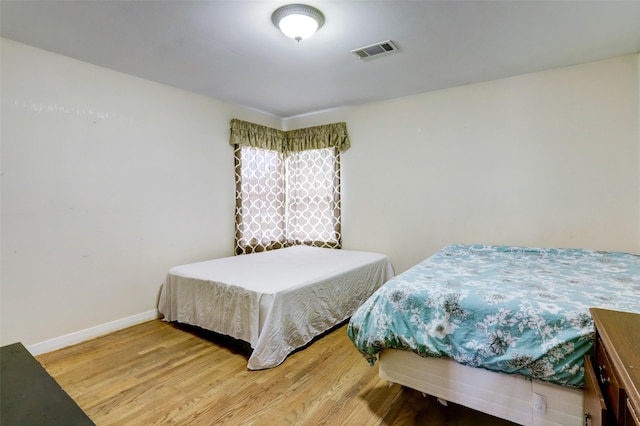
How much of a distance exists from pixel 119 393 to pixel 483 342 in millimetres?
2083

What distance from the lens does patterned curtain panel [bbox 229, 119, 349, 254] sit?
3.99 m

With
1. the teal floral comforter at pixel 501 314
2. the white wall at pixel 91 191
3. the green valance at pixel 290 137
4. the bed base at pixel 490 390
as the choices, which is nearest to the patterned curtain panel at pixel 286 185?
the green valance at pixel 290 137

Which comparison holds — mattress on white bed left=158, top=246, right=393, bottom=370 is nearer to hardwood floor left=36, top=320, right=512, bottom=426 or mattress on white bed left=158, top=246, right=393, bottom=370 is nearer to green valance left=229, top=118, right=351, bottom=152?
hardwood floor left=36, top=320, right=512, bottom=426

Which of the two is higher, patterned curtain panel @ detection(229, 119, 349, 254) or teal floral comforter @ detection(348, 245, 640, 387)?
patterned curtain panel @ detection(229, 119, 349, 254)

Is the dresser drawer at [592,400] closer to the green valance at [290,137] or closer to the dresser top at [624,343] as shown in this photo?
the dresser top at [624,343]

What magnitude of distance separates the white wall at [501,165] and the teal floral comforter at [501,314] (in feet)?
3.07

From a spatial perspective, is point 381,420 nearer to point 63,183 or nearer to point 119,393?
point 119,393

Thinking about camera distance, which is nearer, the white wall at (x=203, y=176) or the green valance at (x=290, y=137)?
the white wall at (x=203, y=176)

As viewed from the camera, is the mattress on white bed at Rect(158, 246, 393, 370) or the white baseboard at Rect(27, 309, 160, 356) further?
the white baseboard at Rect(27, 309, 160, 356)

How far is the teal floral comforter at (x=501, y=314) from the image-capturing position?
1.28 meters

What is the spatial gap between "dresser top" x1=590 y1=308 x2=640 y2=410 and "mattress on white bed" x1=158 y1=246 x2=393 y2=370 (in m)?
1.78

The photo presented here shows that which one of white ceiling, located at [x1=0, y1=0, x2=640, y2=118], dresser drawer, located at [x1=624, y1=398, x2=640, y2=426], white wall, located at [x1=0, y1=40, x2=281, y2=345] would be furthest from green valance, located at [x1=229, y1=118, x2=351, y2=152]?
dresser drawer, located at [x1=624, y1=398, x2=640, y2=426]

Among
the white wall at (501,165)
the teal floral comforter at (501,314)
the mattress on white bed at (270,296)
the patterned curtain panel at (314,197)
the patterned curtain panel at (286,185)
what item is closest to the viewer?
the teal floral comforter at (501,314)

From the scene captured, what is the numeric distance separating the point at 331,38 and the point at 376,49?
40 cm
